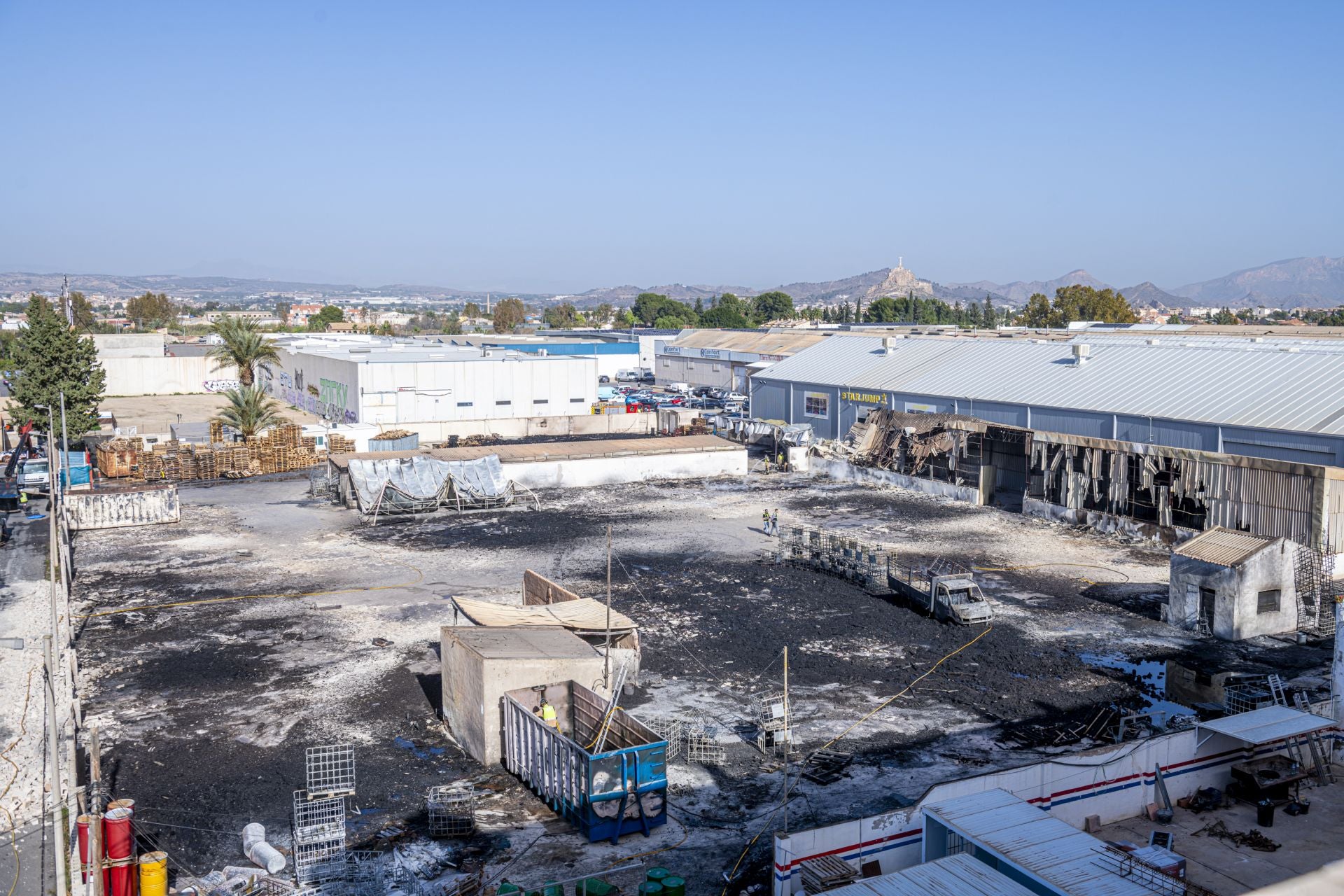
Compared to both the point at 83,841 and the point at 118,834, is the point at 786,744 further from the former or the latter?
the point at 83,841

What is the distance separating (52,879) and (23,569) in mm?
20158

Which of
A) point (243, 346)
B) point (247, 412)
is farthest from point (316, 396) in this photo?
point (247, 412)

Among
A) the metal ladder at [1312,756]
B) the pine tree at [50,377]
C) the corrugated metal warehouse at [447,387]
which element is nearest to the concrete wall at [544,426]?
the corrugated metal warehouse at [447,387]

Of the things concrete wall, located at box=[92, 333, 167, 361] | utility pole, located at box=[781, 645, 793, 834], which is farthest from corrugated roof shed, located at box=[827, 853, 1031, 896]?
concrete wall, located at box=[92, 333, 167, 361]

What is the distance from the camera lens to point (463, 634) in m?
19.0

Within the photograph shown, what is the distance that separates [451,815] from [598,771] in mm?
2144

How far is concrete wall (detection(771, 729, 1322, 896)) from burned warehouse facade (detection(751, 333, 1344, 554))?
16.3 meters

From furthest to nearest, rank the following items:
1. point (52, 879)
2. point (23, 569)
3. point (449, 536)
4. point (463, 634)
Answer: point (449, 536), point (23, 569), point (463, 634), point (52, 879)

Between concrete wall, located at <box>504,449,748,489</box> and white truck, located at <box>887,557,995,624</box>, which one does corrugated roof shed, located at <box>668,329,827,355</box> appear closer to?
concrete wall, located at <box>504,449,748,489</box>

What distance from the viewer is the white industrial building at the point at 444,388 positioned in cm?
5819

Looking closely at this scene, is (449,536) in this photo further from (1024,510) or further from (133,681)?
(1024,510)

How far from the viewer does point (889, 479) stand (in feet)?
146

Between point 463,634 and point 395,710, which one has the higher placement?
point 463,634

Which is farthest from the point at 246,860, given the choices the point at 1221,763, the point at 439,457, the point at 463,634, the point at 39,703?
the point at 439,457
